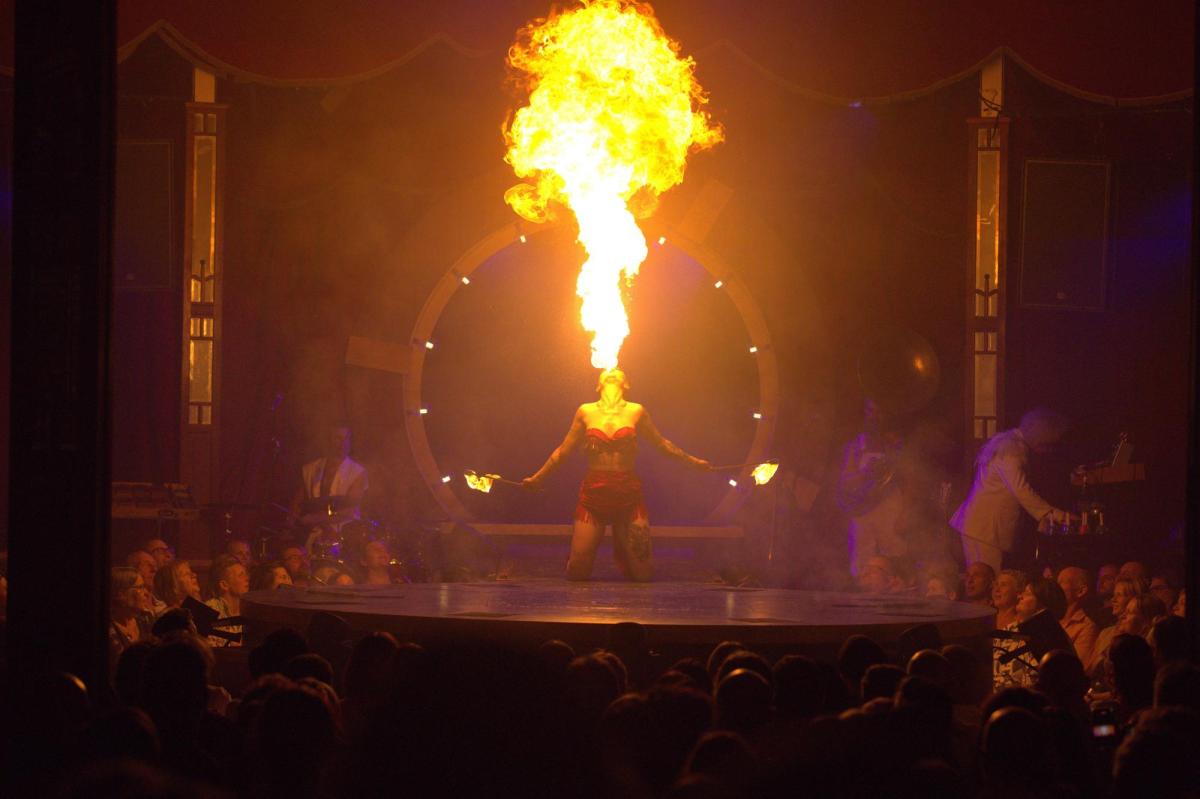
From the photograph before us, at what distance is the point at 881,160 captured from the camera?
12.6m

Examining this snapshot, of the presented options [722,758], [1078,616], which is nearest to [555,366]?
[1078,616]

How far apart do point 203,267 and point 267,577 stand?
3985 mm

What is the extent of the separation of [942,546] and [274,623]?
6.49 metres

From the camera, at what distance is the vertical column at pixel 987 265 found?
12258mm

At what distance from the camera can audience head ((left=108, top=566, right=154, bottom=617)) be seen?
787 cm

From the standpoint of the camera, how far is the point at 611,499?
9984mm

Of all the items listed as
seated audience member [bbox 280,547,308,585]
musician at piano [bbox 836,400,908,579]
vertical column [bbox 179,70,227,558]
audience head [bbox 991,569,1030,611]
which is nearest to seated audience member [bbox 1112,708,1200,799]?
audience head [bbox 991,569,1030,611]

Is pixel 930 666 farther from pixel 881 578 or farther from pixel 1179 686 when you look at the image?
pixel 881 578

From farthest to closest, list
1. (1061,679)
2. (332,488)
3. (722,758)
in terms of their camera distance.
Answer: (332,488) < (1061,679) < (722,758)

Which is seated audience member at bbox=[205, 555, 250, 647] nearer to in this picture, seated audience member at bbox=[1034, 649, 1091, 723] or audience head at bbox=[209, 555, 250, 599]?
audience head at bbox=[209, 555, 250, 599]

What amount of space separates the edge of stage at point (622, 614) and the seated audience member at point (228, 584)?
2.72 ft

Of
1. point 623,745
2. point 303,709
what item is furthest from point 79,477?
point 623,745

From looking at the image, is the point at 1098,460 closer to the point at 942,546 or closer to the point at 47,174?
the point at 942,546

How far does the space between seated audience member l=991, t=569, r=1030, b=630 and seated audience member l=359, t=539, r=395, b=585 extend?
4417 millimetres
